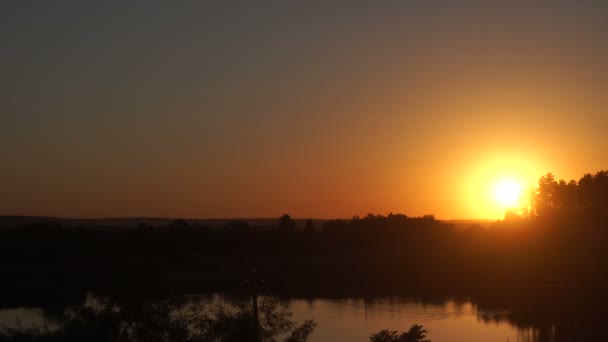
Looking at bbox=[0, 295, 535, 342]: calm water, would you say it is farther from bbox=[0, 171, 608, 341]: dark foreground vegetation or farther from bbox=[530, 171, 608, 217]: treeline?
bbox=[530, 171, 608, 217]: treeline

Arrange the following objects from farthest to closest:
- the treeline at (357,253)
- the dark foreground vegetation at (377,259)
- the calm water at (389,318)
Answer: the treeline at (357,253), the dark foreground vegetation at (377,259), the calm water at (389,318)

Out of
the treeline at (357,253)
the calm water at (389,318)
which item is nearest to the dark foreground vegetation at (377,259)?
the treeline at (357,253)

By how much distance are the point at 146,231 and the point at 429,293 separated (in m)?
34.4

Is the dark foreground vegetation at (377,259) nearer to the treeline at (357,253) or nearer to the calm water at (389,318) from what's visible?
the treeline at (357,253)

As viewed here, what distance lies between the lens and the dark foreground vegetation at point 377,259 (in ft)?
137

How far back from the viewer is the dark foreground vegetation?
41.6 meters

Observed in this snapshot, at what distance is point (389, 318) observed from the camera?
39719 millimetres

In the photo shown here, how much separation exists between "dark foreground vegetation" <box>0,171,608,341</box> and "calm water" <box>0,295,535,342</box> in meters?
2.07

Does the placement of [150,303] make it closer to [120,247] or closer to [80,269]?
[80,269]

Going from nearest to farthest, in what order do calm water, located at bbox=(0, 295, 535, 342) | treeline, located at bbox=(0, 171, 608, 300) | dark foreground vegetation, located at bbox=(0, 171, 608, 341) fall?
calm water, located at bbox=(0, 295, 535, 342) → dark foreground vegetation, located at bbox=(0, 171, 608, 341) → treeline, located at bbox=(0, 171, 608, 300)

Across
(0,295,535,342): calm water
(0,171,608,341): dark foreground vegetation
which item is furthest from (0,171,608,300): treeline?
(0,295,535,342): calm water

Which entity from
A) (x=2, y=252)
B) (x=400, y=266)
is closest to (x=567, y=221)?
(x=400, y=266)

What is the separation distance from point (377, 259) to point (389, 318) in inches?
1166

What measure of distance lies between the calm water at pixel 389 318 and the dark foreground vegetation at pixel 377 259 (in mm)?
2070
